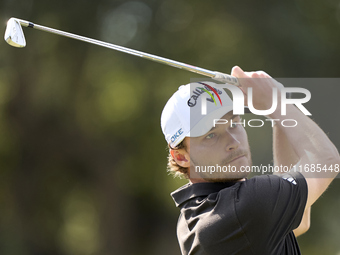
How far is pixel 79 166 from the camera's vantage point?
5.98m

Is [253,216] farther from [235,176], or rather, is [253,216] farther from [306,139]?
[306,139]

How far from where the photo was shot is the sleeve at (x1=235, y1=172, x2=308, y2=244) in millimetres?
1433

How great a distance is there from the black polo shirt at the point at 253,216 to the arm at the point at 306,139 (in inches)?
1.9

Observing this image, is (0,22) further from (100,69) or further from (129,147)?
(129,147)

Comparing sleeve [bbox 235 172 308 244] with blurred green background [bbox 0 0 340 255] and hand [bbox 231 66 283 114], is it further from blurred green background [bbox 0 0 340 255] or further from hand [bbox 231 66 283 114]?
blurred green background [bbox 0 0 340 255]

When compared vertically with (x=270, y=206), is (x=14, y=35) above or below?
above

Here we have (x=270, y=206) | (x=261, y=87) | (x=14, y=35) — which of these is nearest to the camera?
(x=270, y=206)

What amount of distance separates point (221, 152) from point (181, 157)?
0.19 m

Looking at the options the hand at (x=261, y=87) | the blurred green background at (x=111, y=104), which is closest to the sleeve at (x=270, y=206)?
the hand at (x=261, y=87)

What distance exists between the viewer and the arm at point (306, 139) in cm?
145

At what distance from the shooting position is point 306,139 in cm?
150

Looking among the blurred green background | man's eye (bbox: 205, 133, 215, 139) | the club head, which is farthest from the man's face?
the blurred green background

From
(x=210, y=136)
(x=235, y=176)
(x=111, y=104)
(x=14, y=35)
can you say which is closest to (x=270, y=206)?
(x=235, y=176)

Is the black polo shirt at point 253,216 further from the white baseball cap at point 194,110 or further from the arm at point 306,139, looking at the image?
the white baseball cap at point 194,110
